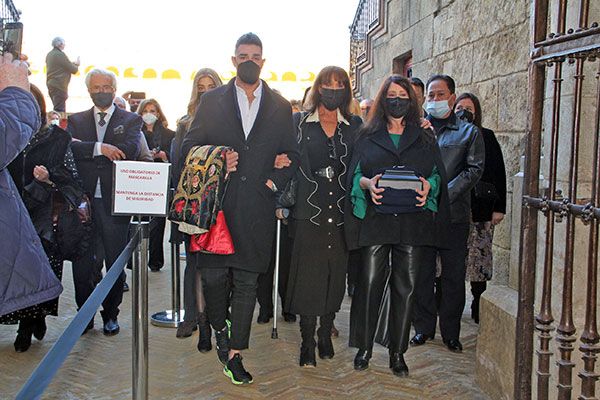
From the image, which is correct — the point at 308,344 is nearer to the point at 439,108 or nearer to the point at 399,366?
the point at 399,366

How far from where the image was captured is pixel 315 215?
4652mm

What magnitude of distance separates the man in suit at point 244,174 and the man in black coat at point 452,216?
126cm

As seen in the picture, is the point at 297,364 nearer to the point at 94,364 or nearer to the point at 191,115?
the point at 94,364

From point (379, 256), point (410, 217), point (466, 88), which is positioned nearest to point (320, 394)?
point (379, 256)

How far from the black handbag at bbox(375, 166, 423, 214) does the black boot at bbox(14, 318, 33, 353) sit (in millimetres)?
2660

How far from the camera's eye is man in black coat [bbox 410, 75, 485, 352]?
16.4 ft

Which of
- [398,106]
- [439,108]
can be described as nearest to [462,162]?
[439,108]

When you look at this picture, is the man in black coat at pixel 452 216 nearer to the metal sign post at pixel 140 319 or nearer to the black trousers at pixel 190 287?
the black trousers at pixel 190 287

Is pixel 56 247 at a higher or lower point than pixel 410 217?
lower

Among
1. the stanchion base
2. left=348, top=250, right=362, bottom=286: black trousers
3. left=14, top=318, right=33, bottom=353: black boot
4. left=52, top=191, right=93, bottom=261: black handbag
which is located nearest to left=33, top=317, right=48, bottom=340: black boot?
left=14, top=318, right=33, bottom=353: black boot

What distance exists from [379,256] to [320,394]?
36.7 inches

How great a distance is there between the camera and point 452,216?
507cm

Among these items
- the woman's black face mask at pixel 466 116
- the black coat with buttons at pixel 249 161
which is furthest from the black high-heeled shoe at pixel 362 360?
the woman's black face mask at pixel 466 116

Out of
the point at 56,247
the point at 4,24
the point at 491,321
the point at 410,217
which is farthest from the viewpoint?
the point at 56,247
